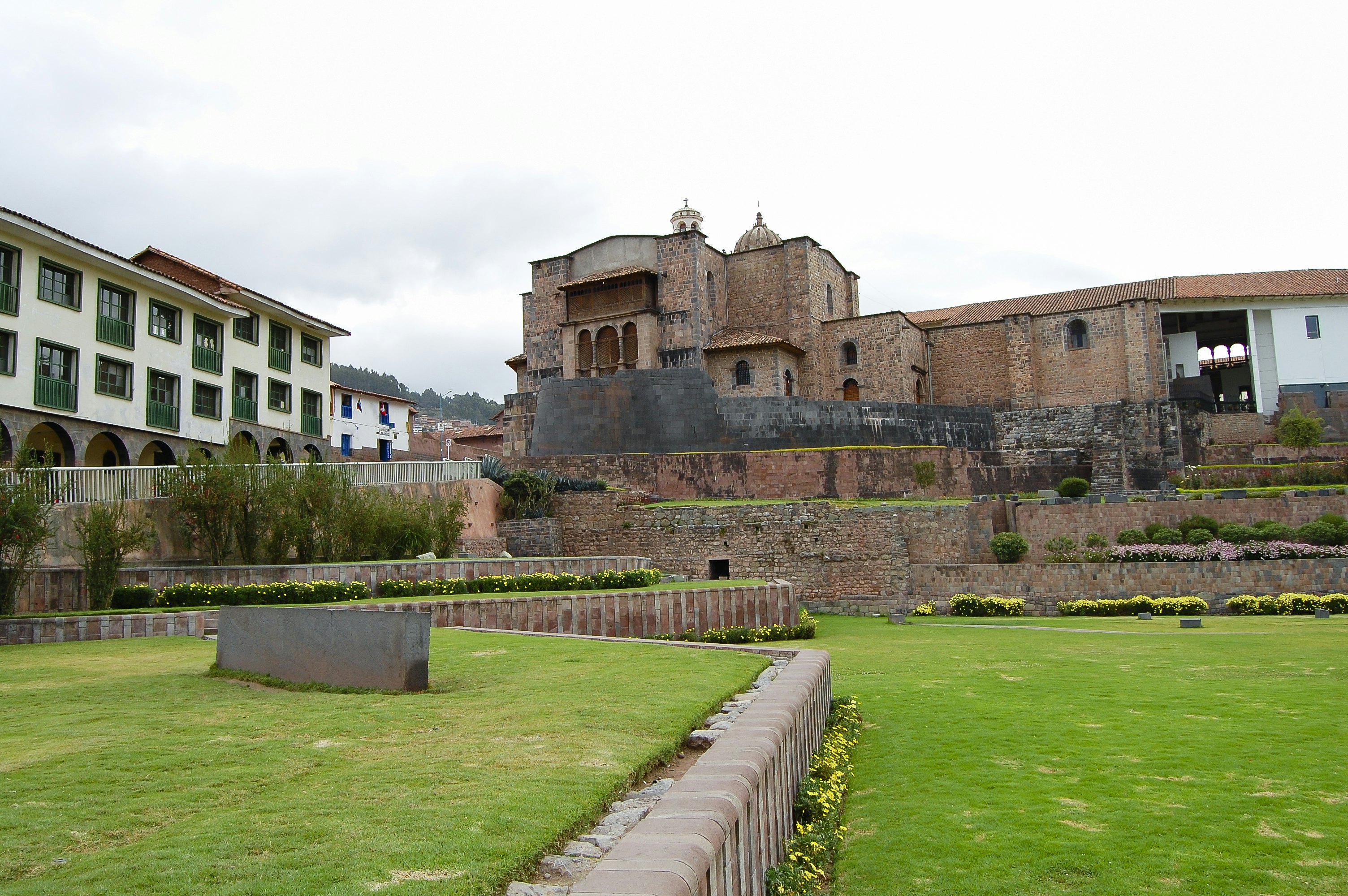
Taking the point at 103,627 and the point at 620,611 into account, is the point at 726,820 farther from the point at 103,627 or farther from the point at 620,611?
the point at 103,627

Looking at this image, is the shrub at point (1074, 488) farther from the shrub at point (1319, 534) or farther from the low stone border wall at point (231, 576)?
the low stone border wall at point (231, 576)

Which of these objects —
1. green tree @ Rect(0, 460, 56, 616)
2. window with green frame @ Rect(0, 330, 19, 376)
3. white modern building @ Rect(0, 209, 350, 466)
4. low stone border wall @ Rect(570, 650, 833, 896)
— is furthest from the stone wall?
window with green frame @ Rect(0, 330, 19, 376)

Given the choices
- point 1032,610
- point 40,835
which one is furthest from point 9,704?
point 1032,610

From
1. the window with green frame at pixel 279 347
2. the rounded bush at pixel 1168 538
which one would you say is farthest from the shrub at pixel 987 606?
the window with green frame at pixel 279 347

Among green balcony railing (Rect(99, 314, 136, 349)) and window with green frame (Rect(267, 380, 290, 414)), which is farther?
window with green frame (Rect(267, 380, 290, 414))

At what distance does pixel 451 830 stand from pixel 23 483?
13.3 m

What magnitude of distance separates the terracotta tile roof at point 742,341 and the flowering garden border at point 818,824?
35263 millimetres

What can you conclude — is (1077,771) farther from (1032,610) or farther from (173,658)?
(1032,610)

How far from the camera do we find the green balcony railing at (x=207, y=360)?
1100 inches

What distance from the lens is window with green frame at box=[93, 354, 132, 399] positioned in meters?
24.3

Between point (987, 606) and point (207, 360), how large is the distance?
22604 millimetres

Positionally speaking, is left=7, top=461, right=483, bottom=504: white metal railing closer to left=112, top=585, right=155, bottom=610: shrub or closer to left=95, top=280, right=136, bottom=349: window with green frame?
left=112, top=585, right=155, bottom=610: shrub

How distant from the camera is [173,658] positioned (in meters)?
9.93

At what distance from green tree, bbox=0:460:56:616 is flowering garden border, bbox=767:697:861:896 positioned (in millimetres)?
11531
